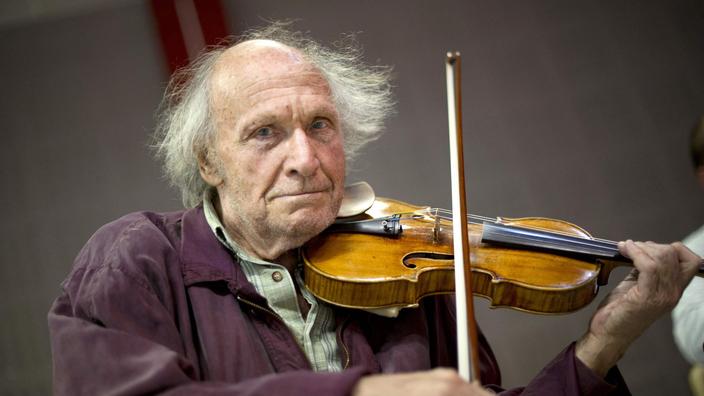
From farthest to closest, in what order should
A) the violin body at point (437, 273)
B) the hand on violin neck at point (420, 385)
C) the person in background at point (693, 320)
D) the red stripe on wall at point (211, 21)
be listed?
1. the red stripe on wall at point (211, 21)
2. the person in background at point (693, 320)
3. the violin body at point (437, 273)
4. the hand on violin neck at point (420, 385)

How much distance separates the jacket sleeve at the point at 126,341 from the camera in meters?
0.96

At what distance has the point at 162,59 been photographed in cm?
267

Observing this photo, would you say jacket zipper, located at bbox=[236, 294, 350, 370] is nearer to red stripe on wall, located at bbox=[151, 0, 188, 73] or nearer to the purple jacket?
→ the purple jacket

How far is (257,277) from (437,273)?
0.40m

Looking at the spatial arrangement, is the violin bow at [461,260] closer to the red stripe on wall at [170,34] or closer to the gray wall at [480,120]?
the gray wall at [480,120]

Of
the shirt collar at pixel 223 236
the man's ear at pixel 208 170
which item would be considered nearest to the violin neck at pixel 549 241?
the shirt collar at pixel 223 236

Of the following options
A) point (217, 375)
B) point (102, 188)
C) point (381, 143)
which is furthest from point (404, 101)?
point (217, 375)

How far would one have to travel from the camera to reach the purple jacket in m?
1.01

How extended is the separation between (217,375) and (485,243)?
64cm

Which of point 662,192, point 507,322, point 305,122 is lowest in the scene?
Result: point 507,322

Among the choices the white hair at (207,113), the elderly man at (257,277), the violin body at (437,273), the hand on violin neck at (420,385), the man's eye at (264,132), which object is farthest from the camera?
the white hair at (207,113)

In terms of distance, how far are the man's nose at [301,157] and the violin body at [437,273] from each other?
187mm

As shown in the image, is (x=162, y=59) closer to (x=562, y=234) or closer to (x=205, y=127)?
(x=205, y=127)

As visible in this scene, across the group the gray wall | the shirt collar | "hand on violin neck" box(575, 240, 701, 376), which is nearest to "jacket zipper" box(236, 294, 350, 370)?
the shirt collar
